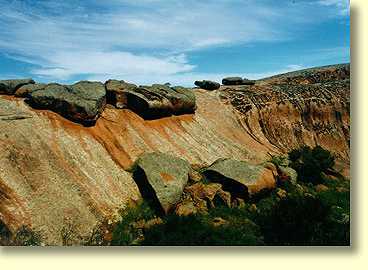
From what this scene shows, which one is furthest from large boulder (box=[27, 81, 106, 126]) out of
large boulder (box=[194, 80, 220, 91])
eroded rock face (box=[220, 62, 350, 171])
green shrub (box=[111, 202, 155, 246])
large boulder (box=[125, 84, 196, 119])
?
large boulder (box=[194, 80, 220, 91])

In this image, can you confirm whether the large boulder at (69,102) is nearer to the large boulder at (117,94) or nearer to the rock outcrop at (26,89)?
the rock outcrop at (26,89)

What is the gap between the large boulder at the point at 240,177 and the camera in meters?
20.5

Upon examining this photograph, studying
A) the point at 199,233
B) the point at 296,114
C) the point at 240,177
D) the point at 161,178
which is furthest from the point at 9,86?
the point at 296,114

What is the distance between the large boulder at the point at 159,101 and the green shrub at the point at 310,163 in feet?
27.8

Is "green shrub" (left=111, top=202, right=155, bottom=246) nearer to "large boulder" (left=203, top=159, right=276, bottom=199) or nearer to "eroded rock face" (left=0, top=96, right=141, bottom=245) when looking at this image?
"eroded rock face" (left=0, top=96, right=141, bottom=245)

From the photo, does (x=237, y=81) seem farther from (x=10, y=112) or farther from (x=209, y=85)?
(x=10, y=112)

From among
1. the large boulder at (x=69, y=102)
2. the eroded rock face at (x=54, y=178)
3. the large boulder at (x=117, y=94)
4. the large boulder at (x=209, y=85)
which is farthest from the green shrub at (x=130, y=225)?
the large boulder at (x=209, y=85)

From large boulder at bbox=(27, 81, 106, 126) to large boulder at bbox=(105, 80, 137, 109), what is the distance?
230 centimetres

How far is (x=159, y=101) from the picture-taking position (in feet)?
88.4

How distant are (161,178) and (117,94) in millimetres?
8139

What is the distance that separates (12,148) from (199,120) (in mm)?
15735

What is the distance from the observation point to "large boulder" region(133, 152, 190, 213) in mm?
18578

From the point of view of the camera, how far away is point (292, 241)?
14.3 m
